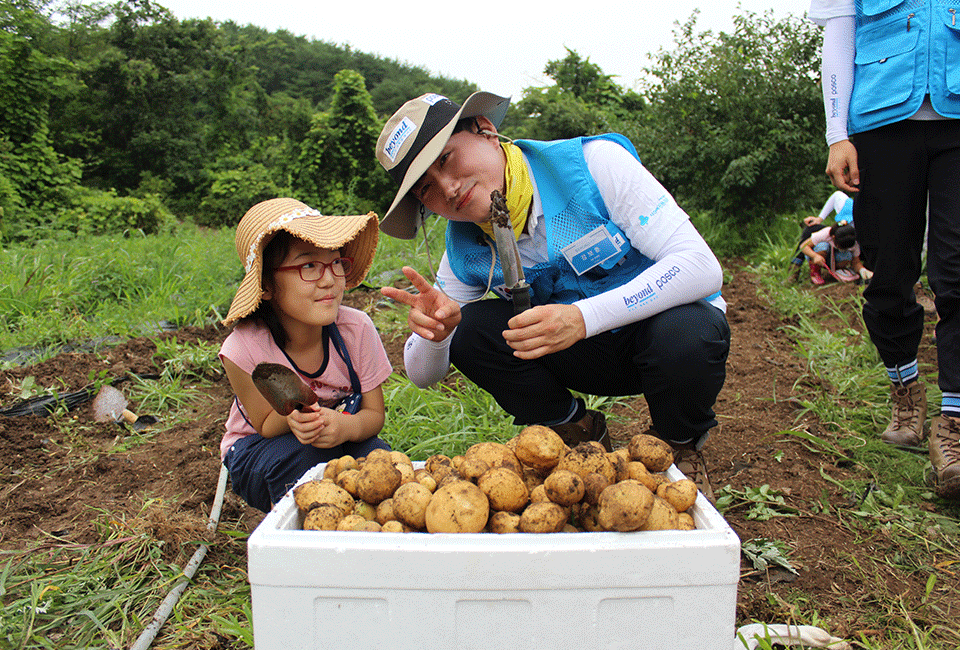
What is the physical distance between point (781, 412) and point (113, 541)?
2.46 meters

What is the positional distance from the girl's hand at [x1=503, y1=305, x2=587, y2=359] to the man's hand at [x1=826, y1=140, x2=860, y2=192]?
1254 millimetres

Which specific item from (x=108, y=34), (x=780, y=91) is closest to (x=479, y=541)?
(x=780, y=91)

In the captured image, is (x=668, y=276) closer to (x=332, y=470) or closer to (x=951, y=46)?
(x=332, y=470)

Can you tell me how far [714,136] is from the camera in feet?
19.8

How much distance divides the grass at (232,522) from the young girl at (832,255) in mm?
428

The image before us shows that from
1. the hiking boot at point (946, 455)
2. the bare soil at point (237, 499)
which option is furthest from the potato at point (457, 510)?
the hiking boot at point (946, 455)

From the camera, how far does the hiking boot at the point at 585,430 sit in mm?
2025

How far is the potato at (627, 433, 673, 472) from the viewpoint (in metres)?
1.19

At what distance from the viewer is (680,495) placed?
1038mm

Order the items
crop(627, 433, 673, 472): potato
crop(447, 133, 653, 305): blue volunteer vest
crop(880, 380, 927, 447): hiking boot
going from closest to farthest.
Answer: crop(627, 433, 673, 472): potato < crop(447, 133, 653, 305): blue volunteer vest < crop(880, 380, 927, 447): hiking boot

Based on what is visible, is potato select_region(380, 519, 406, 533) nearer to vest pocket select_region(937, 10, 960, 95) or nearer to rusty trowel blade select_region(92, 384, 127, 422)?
vest pocket select_region(937, 10, 960, 95)

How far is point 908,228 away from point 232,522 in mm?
2349

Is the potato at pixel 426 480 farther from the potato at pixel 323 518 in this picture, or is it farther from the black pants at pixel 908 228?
the black pants at pixel 908 228

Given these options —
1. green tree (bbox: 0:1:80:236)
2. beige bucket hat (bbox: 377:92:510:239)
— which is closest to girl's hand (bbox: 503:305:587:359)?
beige bucket hat (bbox: 377:92:510:239)
